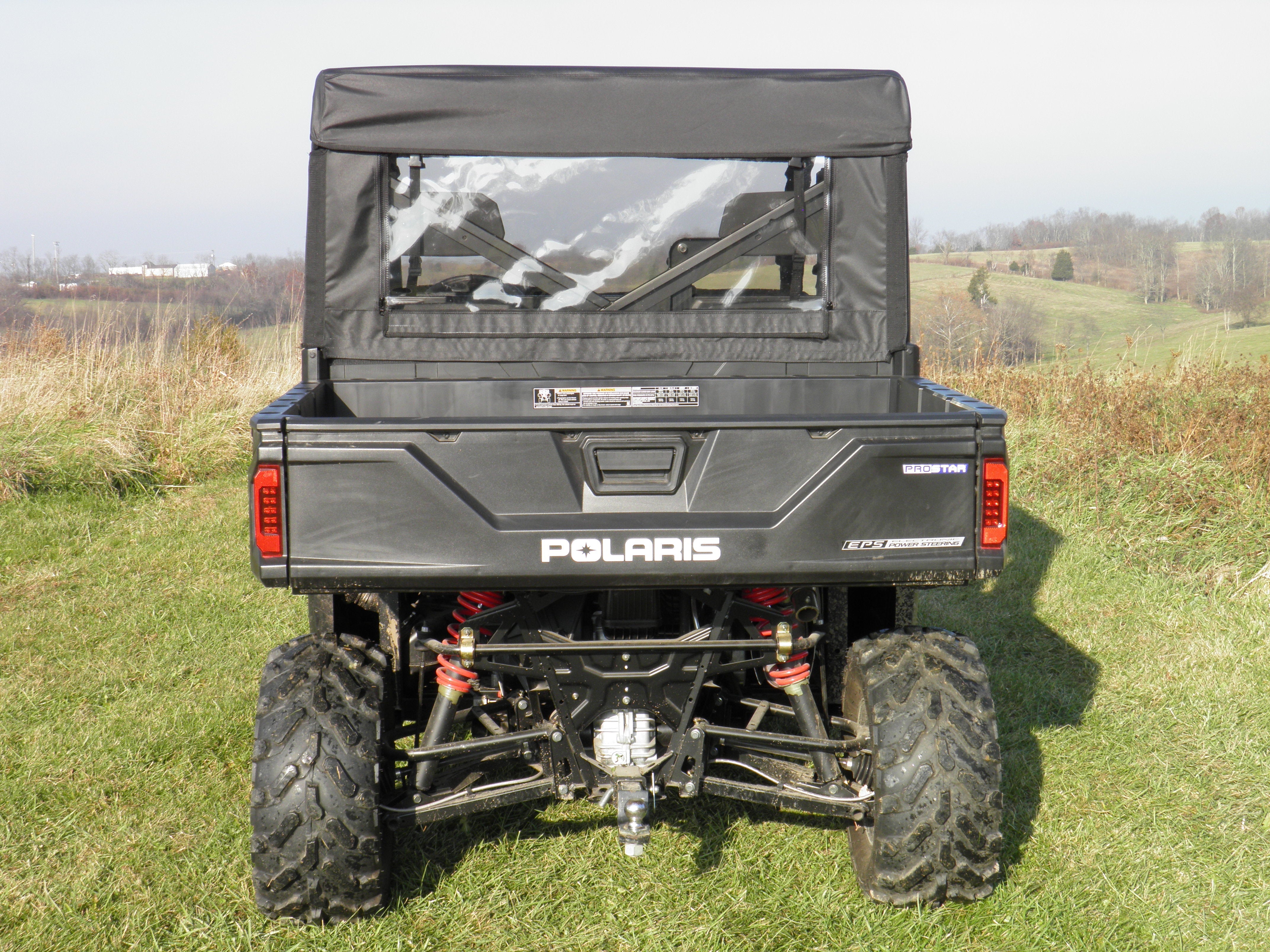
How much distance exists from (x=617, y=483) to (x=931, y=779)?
1.14 meters

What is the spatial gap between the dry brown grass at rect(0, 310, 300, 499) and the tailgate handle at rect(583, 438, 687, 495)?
6.37 metres

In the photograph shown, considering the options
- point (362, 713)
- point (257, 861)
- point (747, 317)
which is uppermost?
point (747, 317)

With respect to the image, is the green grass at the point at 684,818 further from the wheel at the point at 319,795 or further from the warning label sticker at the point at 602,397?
the warning label sticker at the point at 602,397

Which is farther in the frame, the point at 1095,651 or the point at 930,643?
the point at 1095,651

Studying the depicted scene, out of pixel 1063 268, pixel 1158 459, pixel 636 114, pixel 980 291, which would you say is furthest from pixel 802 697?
pixel 1063 268

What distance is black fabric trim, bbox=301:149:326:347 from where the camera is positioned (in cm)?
357

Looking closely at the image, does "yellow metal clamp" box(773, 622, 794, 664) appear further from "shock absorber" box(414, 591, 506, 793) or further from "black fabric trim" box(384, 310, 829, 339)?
"black fabric trim" box(384, 310, 829, 339)

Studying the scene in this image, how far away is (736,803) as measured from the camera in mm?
3641

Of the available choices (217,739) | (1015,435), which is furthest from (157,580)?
(1015,435)

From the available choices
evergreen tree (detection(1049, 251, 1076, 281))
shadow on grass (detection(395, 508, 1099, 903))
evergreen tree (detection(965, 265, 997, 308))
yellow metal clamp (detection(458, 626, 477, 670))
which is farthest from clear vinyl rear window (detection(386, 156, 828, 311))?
evergreen tree (detection(1049, 251, 1076, 281))

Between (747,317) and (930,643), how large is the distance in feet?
4.48

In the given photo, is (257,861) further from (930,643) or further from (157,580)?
(157,580)

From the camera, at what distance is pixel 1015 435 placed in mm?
8141

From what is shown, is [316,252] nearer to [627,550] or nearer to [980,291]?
[627,550]
